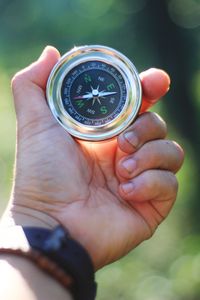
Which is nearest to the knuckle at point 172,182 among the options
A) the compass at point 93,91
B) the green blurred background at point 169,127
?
the compass at point 93,91

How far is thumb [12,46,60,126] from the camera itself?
11.3 ft

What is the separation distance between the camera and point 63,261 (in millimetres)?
2824

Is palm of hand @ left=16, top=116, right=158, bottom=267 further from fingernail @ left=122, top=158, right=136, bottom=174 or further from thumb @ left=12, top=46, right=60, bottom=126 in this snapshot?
fingernail @ left=122, top=158, right=136, bottom=174

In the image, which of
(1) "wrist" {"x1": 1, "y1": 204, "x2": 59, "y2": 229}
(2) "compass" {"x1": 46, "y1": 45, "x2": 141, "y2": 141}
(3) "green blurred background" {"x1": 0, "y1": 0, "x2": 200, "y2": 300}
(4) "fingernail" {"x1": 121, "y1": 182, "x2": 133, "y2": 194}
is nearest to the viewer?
(1) "wrist" {"x1": 1, "y1": 204, "x2": 59, "y2": 229}

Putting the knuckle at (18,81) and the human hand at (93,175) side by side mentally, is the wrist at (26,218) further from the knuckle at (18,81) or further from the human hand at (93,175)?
the knuckle at (18,81)

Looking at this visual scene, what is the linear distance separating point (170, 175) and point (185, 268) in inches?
216

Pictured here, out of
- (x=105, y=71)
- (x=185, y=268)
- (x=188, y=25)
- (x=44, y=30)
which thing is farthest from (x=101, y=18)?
(x=105, y=71)

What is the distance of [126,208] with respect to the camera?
11.1 feet

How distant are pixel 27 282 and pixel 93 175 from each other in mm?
803

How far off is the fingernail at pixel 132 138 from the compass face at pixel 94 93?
14cm

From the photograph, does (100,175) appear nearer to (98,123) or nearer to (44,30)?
(98,123)

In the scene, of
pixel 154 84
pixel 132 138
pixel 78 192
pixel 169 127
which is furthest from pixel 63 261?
pixel 169 127

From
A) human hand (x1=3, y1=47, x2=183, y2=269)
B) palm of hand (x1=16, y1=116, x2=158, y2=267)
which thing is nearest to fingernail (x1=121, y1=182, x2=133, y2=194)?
human hand (x1=3, y1=47, x2=183, y2=269)

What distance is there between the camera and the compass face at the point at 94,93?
342 centimetres
